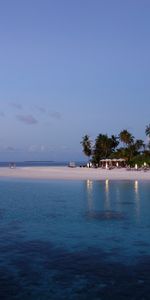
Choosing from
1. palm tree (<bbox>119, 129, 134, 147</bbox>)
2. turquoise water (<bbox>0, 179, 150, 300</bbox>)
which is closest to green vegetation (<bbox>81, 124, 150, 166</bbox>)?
palm tree (<bbox>119, 129, 134, 147</bbox>)

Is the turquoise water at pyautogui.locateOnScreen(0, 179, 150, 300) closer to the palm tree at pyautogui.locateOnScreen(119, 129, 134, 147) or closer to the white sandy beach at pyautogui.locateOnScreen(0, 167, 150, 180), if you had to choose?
the white sandy beach at pyautogui.locateOnScreen(0, 167, 150, 180)

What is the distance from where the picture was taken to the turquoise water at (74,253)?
1219 centimetres

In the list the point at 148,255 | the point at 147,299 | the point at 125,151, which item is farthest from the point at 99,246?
the point at 125,151

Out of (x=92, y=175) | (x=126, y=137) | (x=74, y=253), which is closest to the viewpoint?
(x=74, y=253)

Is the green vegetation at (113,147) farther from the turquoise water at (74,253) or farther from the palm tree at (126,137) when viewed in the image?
the turquoise water at (74,253)

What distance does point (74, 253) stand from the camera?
16.9 m

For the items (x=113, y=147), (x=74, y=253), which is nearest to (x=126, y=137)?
(x=113, y=147)

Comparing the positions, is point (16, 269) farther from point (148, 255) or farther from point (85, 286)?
point (148, 255)

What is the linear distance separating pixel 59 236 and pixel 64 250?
141 inches

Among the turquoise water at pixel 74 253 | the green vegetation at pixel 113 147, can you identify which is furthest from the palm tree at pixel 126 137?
the turquoise water at pixel 74 253

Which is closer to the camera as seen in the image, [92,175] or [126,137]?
[92,175]

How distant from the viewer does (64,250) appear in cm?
1742

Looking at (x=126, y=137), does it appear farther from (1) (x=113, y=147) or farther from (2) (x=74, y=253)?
(2) (x=74, y=253)

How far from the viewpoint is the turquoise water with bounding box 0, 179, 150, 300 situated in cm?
1219
